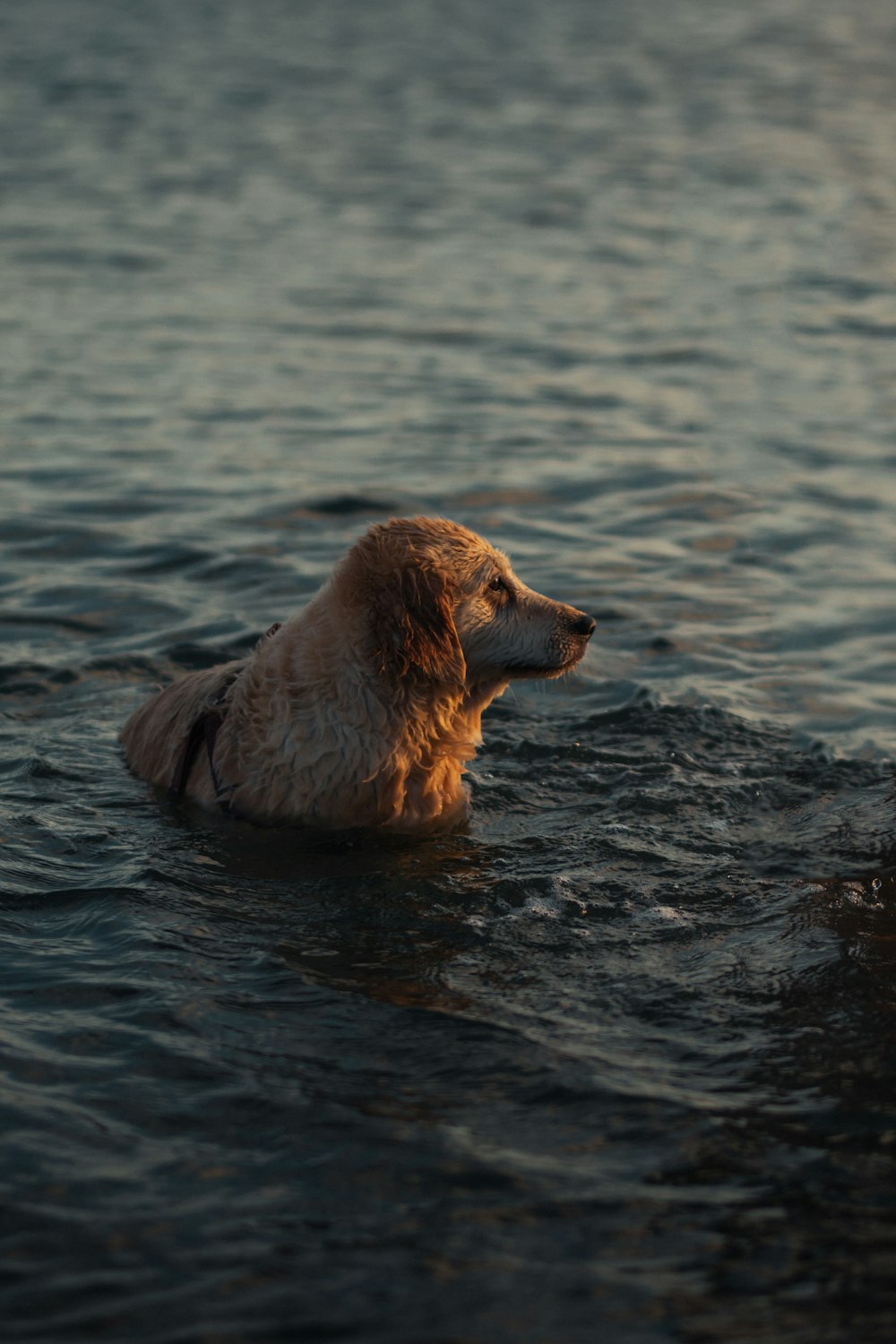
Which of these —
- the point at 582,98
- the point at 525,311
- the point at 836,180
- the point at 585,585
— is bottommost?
the point at 585,585

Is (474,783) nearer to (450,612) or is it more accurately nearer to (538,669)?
(538,669)

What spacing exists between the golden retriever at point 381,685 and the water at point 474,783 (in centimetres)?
26

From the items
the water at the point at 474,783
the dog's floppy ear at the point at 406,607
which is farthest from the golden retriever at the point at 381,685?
the water at the point at 474,783

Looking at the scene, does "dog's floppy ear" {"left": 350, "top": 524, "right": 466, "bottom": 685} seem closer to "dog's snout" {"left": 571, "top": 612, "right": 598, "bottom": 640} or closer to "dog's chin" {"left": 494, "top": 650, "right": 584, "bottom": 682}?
"dog's chin" {"left": 494, "top": 650, "right": 584, "bottom": 682}

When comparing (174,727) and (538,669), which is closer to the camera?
(538,669)

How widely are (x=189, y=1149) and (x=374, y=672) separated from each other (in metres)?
2.65

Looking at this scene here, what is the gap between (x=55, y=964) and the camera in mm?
6363

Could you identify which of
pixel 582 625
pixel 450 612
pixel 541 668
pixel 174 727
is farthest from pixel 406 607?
pixel 174 727

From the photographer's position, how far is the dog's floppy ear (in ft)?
23.6

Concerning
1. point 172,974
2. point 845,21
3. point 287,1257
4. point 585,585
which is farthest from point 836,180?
point 287,1257

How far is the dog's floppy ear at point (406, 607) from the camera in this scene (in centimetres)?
718

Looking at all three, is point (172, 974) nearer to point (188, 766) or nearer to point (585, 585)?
point (188, 766)

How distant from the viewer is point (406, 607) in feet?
23.6

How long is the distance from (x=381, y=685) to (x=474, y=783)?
1.43 metres
